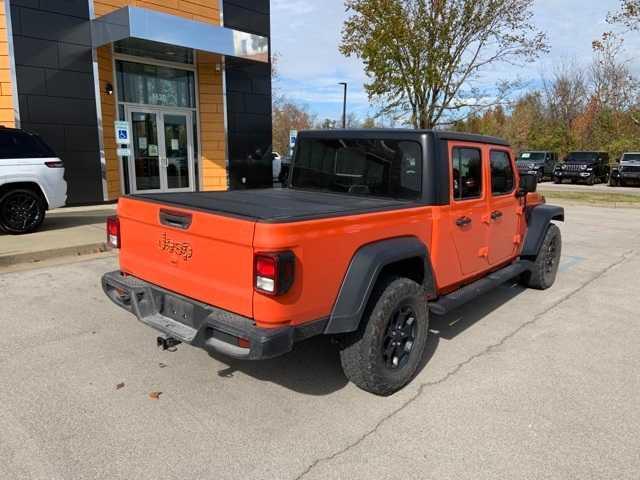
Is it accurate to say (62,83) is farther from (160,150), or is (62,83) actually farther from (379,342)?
(379,342)

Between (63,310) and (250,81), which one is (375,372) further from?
(250,81)

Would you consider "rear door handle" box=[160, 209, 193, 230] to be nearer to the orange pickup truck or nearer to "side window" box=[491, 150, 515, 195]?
the orange pickup truck

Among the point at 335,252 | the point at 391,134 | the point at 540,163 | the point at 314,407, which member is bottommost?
the point at 314,407

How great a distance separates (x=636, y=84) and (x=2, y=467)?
4613 cm

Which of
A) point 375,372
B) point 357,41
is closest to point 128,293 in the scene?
point 375,372

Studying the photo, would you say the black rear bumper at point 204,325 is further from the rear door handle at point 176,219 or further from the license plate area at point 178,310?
the rear door handle at point 176,219

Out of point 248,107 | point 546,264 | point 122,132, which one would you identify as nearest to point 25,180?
point 122,132

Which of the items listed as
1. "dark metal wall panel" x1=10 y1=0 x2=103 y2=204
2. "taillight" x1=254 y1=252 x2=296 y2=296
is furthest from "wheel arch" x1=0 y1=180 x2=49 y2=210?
"taillight" x1=254 y1=252 x2=296 y2=296

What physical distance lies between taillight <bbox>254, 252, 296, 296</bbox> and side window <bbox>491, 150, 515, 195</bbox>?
272cm

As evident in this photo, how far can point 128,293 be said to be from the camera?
11.5 feet

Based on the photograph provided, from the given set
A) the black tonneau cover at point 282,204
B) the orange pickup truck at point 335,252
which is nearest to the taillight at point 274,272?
the orange pickup truck at point 335,252

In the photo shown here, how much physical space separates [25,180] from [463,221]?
7468mm

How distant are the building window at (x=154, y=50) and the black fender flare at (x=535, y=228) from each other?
9695 mm

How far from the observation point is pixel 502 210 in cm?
482
